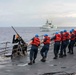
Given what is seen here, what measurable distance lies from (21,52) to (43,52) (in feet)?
13.3

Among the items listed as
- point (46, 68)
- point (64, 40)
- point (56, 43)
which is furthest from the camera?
point (64, 40)

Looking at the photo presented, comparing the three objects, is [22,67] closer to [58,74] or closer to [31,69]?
[31,69]

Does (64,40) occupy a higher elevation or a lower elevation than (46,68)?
higher

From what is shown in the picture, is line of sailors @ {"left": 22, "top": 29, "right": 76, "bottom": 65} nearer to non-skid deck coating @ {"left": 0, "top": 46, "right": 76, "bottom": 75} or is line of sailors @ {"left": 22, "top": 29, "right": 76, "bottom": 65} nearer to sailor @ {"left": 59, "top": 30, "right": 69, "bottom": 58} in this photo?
sailor @ {"left": 59, "top": 30, "right": 69, "bottom": 58}

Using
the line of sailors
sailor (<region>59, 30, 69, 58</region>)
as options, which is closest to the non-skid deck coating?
the line of sailors

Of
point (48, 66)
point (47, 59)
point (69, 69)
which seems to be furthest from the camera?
point (47, 59)

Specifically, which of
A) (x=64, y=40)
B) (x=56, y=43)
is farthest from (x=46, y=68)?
(x=64, y=40)

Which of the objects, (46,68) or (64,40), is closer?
(46,68)

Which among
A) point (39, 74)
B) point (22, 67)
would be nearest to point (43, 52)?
point (22, 67)

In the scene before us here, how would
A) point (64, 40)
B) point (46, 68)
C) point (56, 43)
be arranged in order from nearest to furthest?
point (46, 68) < point (56, 43) < point (64, 40)

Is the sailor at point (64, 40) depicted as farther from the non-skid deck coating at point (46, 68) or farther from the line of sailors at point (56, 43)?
the non-skid deck coating at point (46, 68)

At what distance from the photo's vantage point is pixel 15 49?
74.6 ft

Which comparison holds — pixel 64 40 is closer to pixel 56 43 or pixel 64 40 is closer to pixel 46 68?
pixel 56 43

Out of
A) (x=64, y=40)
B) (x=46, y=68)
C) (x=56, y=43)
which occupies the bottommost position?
(x=46, y=68)
